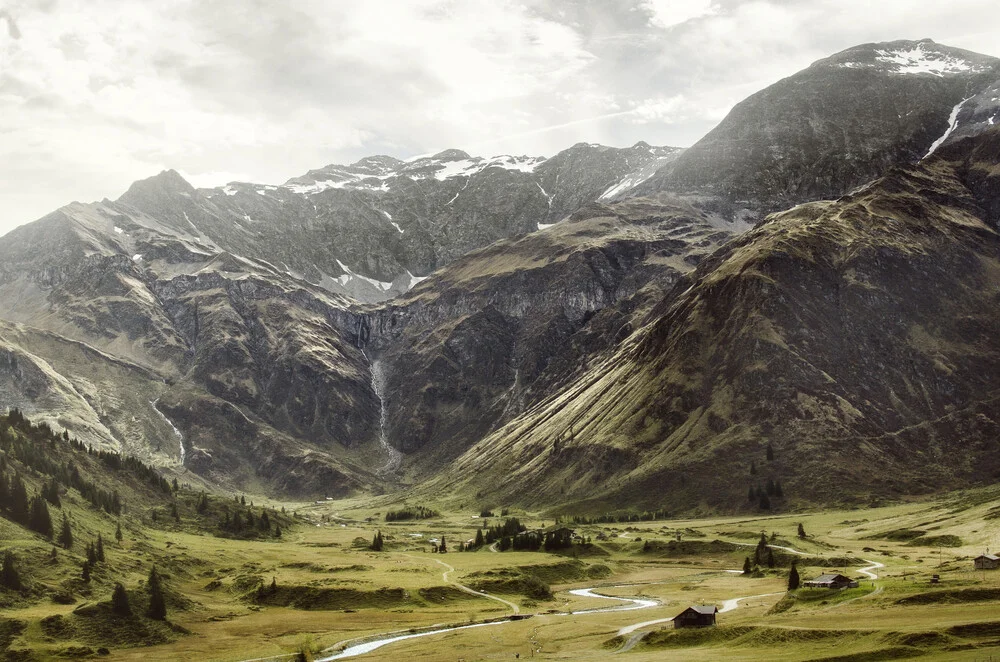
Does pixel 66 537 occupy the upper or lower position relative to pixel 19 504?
lower

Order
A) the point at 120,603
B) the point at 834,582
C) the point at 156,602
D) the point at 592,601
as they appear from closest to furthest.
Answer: the point at 834,582 < the point at 120,603 < the point at 156,602 < the point at 592,601

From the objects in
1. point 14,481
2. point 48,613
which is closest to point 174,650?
point 48,613

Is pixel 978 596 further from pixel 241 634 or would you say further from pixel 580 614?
pixel 241 634

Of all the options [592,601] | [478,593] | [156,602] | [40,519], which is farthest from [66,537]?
[592,601]

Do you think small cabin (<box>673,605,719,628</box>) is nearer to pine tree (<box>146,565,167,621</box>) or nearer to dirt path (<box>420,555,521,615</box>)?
dirt path (<box>420,555,521,615</box>)

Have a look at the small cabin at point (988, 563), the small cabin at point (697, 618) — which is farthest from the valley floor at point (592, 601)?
the small cabin at point (697, 618)

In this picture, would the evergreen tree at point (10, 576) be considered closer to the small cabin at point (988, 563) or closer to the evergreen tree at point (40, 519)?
the evergreen tree at point (40, 519)

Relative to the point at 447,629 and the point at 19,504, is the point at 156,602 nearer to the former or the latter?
the point at 447,629

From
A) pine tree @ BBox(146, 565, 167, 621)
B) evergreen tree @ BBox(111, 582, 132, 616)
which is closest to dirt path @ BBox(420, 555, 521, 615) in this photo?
pine tree @ BBox(146, 565, 167, 621)
